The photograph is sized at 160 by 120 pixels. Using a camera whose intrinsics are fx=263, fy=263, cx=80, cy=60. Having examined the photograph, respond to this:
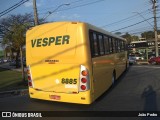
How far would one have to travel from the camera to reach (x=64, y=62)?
8.82m

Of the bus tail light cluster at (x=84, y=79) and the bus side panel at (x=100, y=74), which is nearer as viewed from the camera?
the bus tail light cluster at (x=84, y=79)

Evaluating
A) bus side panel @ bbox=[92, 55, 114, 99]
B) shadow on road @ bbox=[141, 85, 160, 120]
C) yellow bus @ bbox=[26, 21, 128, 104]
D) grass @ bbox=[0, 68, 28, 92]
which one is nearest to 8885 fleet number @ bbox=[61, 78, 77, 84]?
yellow bus @ bbox=[26, 21, 128, 104]

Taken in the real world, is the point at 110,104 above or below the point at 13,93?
below

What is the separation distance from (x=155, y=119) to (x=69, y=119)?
246cm

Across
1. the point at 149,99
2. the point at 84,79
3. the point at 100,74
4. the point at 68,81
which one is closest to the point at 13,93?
the point at 100,74

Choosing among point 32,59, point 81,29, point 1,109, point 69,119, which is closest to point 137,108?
point 69,119

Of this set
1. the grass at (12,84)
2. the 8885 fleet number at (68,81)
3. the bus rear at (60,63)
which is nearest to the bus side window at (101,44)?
the bus rear at (60,63)

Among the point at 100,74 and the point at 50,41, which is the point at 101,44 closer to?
the point at 100,74

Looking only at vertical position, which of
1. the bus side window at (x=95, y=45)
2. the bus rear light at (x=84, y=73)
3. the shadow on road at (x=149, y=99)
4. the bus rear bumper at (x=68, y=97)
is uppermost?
the bus side window at (x=95, y=45)

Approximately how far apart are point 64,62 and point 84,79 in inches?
36.7

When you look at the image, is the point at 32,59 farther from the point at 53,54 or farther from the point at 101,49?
the point at 101,49

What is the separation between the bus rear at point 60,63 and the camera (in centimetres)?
852

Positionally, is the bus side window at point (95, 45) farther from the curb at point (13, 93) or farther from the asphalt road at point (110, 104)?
the curb at point (13, 93)

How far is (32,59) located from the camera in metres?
9.53
